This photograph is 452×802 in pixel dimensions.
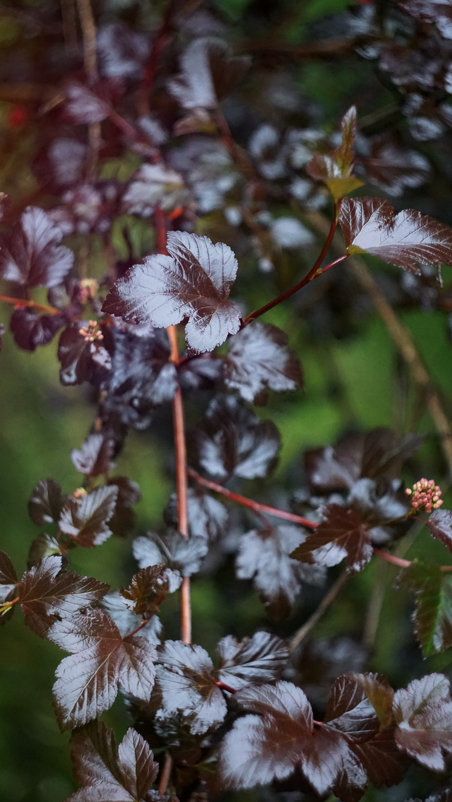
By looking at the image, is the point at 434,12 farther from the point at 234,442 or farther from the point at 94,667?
the point at 94,667

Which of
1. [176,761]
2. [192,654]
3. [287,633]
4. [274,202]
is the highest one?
[274,202]

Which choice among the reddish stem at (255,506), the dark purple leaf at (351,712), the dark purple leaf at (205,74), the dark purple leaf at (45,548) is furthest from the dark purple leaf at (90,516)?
the dark purple leaf at (205,74)

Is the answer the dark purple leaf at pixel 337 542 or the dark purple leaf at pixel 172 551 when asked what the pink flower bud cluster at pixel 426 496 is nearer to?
the dark purple leaf at pixel 337 542

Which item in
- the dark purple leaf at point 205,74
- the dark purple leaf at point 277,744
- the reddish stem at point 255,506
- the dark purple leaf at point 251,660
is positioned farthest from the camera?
the dark purple leaf at point 205,74

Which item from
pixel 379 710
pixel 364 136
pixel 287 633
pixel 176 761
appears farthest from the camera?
pixel 287 633

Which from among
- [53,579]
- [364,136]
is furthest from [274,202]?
[53,579]

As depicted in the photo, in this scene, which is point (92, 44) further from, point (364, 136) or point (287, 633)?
point (287, 633)

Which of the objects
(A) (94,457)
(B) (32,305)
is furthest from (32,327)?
(A) (94,457)
